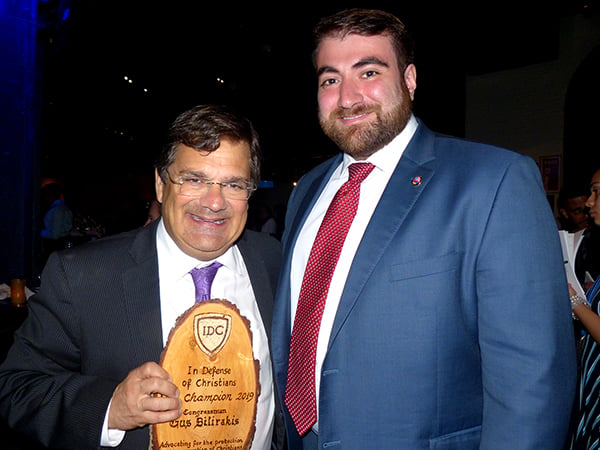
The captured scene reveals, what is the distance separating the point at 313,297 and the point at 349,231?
258mm

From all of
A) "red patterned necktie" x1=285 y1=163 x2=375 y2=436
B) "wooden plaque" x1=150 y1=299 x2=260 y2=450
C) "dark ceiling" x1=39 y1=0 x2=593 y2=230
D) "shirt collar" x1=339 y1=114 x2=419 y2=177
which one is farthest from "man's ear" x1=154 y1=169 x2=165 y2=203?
"dark ceiling" x1=39 y1=0 x2=593 y2=230

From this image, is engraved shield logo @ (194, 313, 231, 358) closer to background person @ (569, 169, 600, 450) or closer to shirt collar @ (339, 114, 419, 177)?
shirt collar @ (339, 114, 419, 177)

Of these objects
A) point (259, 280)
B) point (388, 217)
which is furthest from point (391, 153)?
point (259, 280)

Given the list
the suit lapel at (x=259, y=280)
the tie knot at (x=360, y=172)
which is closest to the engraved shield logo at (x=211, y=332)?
the suit lapel at (x=259, y=280)

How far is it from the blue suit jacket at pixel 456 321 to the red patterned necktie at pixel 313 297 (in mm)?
97

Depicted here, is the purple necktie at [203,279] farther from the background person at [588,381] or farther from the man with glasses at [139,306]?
the background person at [588,381]

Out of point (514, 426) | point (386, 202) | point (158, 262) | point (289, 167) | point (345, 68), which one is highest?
point (289, 167)

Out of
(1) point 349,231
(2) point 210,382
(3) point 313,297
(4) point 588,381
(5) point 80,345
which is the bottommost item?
(4) point 588,381

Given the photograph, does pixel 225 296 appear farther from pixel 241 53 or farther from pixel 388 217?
pixel 241 53

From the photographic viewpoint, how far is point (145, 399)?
1305 millimetres

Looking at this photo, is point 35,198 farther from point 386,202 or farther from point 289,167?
point 289,167

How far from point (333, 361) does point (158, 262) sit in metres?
0.68

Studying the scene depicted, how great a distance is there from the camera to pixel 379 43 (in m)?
1.67

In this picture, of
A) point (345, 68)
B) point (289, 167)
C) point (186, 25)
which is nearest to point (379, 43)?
point (345, 68)
